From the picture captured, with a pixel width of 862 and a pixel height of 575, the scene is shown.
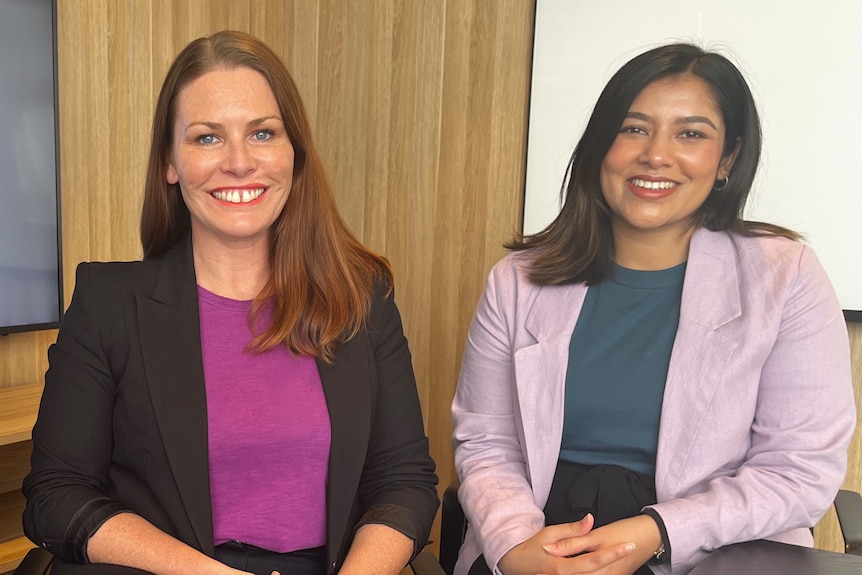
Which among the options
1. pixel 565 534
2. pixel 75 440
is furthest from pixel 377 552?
pixel 75 440

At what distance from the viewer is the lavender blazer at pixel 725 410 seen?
1455 mm

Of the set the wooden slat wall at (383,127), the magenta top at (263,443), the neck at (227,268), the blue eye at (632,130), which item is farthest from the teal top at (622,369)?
the wooden slat wall at (383,127)

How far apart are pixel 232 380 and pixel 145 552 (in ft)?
1.03

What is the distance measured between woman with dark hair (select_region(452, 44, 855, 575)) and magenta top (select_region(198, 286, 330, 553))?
1.09ft

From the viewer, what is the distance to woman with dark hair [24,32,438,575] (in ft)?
4.67

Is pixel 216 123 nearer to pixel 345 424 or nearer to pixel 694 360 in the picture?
pixel 345 424

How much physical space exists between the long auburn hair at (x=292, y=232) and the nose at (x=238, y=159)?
0.35 feet

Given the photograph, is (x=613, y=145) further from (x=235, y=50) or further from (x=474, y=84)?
(x=474, y=84)

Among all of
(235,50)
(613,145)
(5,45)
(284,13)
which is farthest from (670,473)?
(284,13)

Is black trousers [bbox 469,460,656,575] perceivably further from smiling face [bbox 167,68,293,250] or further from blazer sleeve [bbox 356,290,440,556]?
smiling face [bbox 167,68,293,250]

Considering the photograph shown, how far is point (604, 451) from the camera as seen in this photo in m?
1.62

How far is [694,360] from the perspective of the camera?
1.54 meters

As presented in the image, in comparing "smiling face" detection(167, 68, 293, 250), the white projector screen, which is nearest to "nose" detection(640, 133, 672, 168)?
"smiling face" detection(167, 68, 293, 250)

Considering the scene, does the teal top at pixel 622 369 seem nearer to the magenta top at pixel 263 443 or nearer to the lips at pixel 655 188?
the lips at pixel 655 188
